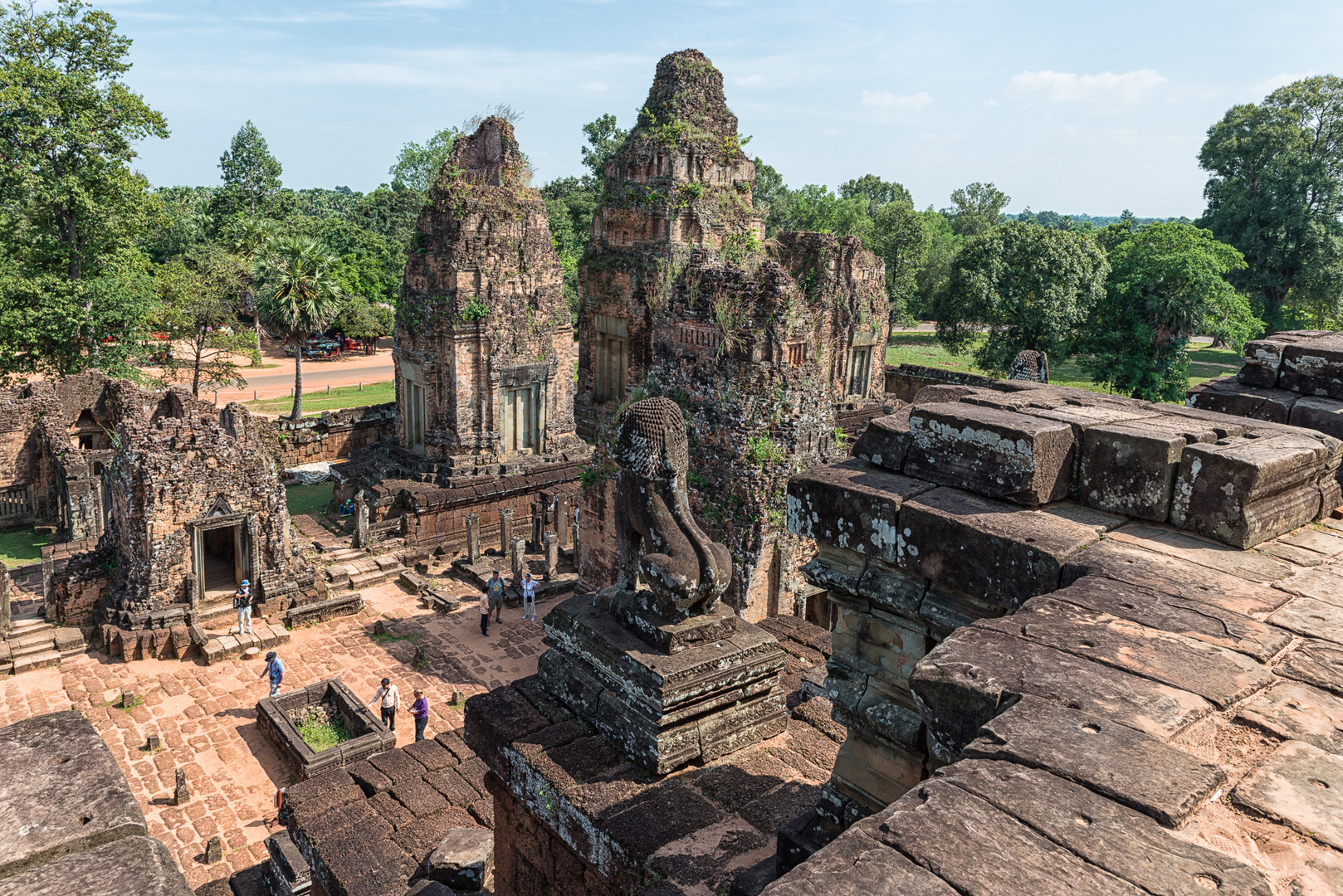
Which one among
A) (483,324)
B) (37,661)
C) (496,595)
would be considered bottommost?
(37,661)

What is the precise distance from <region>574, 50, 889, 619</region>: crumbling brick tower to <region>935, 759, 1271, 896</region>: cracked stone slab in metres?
9.49

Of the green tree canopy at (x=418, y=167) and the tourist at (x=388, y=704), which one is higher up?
the green tree canopy at (x=418, y=167)

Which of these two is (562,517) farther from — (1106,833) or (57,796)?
(1106,833)

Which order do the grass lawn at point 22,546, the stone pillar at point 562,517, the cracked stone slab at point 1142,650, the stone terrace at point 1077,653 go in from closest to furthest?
1. the stone terrace at point 1077,653
2. the cracked stone slab at point 1142,650
3. the grass lawn at point 22,546
4. the stone pillar at point 562,517

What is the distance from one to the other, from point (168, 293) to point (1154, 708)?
1227 inches

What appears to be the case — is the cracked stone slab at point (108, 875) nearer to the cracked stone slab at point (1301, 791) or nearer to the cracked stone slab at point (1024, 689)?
the cracked stone slab at point (1024, 689)

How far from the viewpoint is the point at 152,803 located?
10938mm

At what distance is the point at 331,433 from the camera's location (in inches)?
1019

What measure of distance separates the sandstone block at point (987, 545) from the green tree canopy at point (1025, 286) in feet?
94.4

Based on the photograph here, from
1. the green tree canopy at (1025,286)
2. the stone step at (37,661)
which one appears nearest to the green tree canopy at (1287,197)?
the green tree canopy at (1025,286)

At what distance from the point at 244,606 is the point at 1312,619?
15.9 m

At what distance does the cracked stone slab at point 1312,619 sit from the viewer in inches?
132

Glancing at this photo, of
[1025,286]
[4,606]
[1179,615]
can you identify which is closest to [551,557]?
[4,606]

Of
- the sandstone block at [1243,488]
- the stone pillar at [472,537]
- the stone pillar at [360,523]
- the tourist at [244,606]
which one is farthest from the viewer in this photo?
the stone pillar at [472,537]
